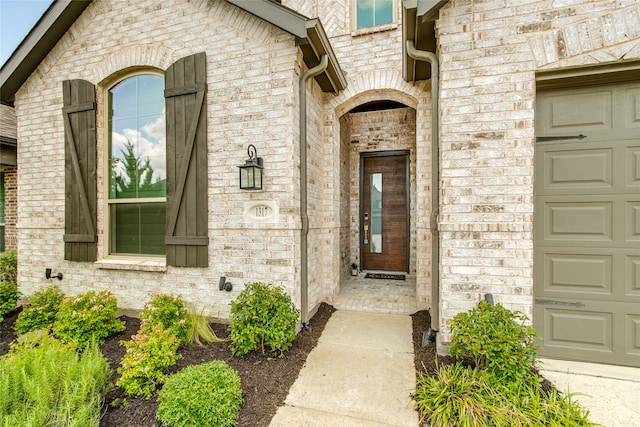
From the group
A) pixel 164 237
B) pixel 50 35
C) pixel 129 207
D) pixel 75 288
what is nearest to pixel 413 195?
pixel 164 237

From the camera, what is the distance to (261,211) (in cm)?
322

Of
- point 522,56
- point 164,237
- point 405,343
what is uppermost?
point 522,56

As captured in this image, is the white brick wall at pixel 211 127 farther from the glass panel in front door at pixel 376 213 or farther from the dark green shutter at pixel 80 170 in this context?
the glass panel in front door at pixel 376 213

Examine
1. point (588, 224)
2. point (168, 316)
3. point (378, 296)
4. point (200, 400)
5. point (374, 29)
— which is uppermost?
point (374, 29)

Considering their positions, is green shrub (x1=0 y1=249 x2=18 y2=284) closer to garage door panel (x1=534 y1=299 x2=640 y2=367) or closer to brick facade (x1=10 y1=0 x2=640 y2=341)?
brick facade (x1=10 y1=0 x2=640 y2=341)

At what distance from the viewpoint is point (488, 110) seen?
2434 millimetres

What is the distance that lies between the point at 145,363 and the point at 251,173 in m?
1.88

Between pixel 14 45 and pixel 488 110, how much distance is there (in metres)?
6.06

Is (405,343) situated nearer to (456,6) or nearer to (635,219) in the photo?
(635,219)

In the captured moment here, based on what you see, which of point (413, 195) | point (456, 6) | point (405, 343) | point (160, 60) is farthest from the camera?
point (413, 195)

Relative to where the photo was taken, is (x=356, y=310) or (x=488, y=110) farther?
(x=356, y=310)

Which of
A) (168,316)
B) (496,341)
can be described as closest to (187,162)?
(168,316)

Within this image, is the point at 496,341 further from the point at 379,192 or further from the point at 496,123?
the point at 379,192

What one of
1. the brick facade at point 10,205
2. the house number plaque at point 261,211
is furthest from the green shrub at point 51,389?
the brick facade at point 10,205
